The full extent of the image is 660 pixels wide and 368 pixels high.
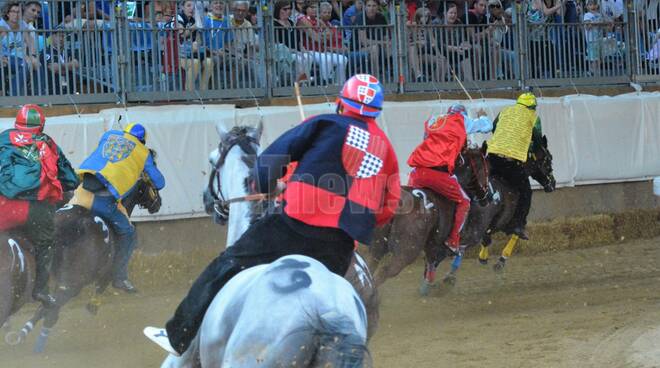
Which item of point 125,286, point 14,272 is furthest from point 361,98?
point 125,286

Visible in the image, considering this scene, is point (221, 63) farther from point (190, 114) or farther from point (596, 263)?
point (596, 263)

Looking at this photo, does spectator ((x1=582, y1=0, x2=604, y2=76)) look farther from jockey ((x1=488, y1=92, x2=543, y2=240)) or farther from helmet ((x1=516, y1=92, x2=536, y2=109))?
helmet ((x1=516, y1=92, x2=536, y2=109))

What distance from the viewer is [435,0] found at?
15562 millimetres

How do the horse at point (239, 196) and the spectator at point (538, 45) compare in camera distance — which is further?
the spectator at point (538, 45)

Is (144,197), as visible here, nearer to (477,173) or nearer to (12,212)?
(12,212)

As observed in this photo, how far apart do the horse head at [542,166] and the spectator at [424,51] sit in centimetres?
195

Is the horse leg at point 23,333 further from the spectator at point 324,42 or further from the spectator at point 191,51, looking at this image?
the spectator at point 324,42

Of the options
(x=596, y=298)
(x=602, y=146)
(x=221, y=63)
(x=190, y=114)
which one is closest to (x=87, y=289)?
(x=190, y=114)

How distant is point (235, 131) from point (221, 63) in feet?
24.3

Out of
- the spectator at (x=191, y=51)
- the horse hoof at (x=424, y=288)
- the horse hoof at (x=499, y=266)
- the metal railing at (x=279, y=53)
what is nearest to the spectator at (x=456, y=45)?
the metal railing at (x=279, y=53)

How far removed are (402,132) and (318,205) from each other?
895cm

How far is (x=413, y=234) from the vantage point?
37.7 feet

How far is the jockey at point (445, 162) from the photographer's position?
11852 millimetres

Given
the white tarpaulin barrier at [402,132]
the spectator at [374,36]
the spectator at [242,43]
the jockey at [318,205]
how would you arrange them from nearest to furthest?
the jockey at [318,205], the white tarpaulin barrier at [402,132], the spectator at [242,43], the spectator at [374,36]
